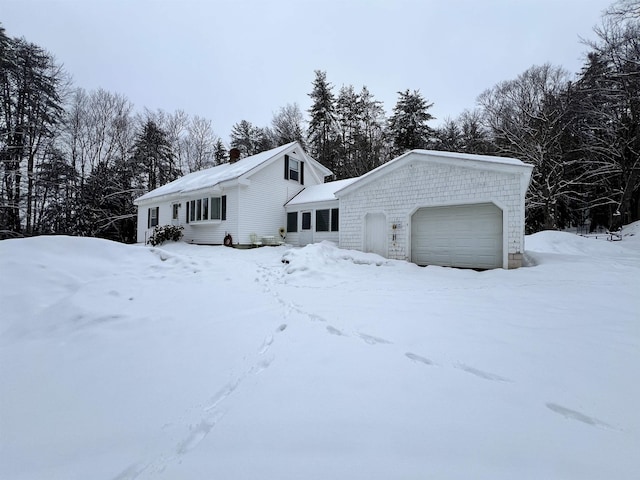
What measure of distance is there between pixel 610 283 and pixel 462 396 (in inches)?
238

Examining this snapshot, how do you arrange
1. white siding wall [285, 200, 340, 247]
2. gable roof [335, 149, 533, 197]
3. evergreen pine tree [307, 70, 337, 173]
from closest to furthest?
gable roof [335, 149, 533, 197] < white siding wall [285, 200, 340, 247] < evergreen pine tree [307, 70, 337, 173]

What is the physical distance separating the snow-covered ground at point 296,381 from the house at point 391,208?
3.80 m

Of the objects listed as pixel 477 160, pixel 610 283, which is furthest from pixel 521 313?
pixel 477 160

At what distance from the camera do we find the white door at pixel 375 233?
9.91 metres

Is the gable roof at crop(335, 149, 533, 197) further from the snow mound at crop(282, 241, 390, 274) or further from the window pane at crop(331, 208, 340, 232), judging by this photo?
the snow mound at crop(282, 241, 390, 274)

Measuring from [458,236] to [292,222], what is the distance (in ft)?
28.3

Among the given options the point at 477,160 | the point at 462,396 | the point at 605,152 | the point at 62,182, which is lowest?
the point at 462,396

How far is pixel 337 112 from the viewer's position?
23891 millimetres

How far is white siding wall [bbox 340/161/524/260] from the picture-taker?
7449 millimetres

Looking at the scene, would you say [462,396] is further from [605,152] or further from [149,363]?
[605,152]

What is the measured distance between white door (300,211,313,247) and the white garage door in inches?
231

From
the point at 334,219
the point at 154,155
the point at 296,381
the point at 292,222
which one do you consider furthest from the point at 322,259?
the point at 154,155

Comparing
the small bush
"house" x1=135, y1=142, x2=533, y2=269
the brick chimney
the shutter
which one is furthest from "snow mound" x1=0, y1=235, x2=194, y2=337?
the brick chimney

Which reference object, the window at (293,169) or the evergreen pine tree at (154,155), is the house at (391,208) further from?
the evergreen pine tree at (154,155)
